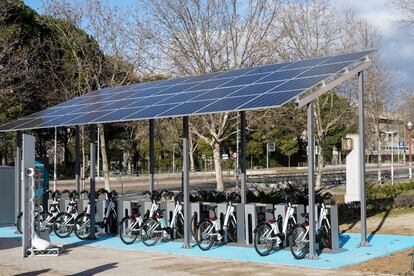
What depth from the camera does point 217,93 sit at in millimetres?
13461

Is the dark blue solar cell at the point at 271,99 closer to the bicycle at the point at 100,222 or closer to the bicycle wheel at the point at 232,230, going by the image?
the bicycle wheel at the point at 232,230

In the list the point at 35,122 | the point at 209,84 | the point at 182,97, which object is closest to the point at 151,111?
the point at 182,97

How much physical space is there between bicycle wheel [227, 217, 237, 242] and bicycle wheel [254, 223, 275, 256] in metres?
1.51

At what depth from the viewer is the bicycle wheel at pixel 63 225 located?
16.0 metres

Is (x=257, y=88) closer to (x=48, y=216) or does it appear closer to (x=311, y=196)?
(x=311, y=196)

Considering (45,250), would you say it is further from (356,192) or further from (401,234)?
(356,192)

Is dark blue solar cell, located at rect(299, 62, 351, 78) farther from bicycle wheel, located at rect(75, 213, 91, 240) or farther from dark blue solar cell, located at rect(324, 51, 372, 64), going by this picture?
bicycle wheel, located at rect(75, 213, 91, 240)

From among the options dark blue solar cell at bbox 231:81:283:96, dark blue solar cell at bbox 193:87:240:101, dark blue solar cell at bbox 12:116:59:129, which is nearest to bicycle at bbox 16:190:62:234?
dark blue solar cell at bbox 12:116:59:129

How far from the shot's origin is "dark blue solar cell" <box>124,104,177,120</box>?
13500 mm

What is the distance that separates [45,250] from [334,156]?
81055mm

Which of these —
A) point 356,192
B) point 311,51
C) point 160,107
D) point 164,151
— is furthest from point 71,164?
point 160,107

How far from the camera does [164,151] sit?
6950 cm

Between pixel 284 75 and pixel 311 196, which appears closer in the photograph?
pixel 311 196

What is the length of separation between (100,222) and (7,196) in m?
5.39
